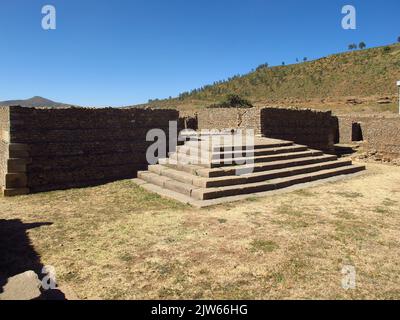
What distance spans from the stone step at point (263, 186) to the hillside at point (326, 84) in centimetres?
2285

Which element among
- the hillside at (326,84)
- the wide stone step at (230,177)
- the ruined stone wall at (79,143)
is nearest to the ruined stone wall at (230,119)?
the wide stone step at (230,177)

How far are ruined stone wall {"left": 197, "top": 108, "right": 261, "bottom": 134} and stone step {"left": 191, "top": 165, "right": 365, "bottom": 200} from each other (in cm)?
359

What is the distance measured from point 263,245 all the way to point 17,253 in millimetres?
3963

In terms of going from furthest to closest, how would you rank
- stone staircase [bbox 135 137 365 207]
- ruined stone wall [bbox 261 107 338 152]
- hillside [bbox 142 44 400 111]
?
hillside [bbox 142 44 400 111] < ruined stone wall [bbox 261 107 338 152] < stone staircase [bbox 135 137 365 207]

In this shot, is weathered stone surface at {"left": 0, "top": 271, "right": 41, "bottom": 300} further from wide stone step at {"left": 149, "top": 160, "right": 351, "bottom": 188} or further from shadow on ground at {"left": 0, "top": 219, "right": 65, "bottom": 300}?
wide stone step at {"left": 149, "top": 160, "right": 351, "bottom": 188}

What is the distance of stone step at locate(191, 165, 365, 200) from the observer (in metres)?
8.26

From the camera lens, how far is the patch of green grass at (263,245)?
5195 millimetres

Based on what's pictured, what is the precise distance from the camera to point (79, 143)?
33.8ft

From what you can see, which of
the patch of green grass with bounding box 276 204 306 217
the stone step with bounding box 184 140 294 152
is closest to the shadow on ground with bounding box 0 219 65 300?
the patch of green grass with bounding box 276 204 306 217

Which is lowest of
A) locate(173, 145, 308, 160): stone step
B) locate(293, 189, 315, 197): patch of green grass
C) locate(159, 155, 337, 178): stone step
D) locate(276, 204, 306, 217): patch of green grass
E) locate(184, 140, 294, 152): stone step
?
locate(276, 204, 306, 217): patch of green grass

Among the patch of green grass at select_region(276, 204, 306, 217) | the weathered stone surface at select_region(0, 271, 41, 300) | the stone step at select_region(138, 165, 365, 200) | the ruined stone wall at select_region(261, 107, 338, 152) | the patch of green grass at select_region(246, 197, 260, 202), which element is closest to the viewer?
the weathered stone surface at select_region(0, 271, 41, 300)

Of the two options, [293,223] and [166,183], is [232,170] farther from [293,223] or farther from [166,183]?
[293,223]

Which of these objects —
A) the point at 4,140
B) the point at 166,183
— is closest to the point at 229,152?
the point at 166,183

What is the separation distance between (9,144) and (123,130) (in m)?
3.49
